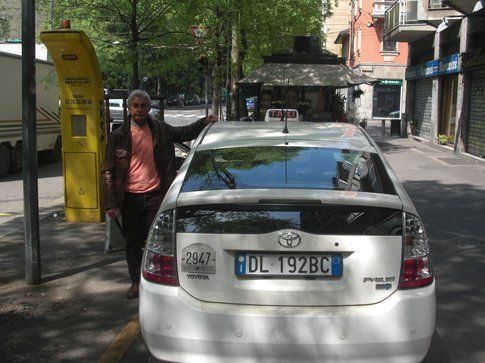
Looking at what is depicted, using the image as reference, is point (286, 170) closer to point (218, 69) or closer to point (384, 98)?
point (218, 69)

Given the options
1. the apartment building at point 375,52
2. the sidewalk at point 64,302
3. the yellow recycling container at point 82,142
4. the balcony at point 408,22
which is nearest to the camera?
the sidewalk at point 64,302

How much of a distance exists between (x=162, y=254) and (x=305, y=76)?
12633 mm

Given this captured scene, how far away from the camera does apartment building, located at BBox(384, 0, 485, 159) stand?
54.3 ft

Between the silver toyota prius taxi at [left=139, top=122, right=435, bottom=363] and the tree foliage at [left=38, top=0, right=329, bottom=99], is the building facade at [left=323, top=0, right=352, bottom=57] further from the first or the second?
the silver toyota prius taxi at [left=139, top=122, right=435, bottom=363]

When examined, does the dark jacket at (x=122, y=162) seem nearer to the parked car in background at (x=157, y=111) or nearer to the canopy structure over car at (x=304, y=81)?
the parked car in background at (x=157, y=111)

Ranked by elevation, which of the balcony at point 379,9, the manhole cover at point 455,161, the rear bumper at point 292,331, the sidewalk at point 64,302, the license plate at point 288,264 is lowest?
the sidewalk at point 64,302

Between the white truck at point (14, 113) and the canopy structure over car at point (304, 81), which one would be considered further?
the canopy structure over car at point (304, 81)

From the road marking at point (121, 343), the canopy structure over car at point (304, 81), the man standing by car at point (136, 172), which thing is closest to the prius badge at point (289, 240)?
the road marking at point (121, 343)

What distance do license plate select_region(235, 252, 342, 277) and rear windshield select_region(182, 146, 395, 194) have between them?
19.3 inches

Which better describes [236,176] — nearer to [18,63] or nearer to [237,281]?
[237,281]

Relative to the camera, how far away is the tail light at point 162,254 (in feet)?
9.89

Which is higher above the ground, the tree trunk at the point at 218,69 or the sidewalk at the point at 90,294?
the tree trunk at the point at 218,69

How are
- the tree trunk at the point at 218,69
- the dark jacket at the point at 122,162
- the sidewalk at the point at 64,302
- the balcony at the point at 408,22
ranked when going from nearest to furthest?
the sidewalk at the point at 64,302
the dark jacket at the point at 122,162
the tree trunk at the point at 218,69
the balcony at the point at 408,22

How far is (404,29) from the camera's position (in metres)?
22.3
